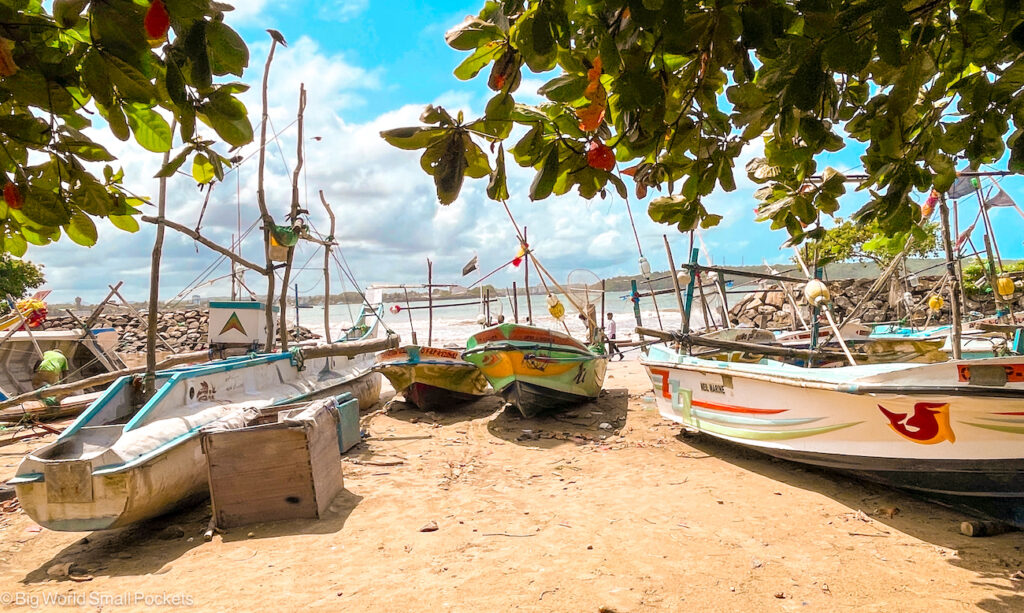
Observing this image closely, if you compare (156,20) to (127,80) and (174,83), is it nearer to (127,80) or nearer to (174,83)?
(174,83)

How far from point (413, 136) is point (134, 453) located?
3990 mm

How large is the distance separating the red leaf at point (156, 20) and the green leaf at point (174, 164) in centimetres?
38

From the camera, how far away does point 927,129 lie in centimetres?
214

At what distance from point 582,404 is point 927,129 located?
7.38m

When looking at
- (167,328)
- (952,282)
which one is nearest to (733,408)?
(952,282)

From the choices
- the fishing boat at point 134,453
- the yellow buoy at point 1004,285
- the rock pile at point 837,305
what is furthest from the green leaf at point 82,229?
→ the rock pile at point 837,305

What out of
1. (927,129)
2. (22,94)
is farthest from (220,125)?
(927,129)

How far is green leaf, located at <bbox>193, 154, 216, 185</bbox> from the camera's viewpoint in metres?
1.60

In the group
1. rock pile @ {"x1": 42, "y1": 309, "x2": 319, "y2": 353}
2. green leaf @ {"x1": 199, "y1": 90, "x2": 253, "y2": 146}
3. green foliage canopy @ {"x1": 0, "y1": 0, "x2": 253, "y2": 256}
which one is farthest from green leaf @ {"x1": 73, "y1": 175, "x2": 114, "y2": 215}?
rock pile @ {"x1": 42, "y1": 309, "x2": 319, "y2": 353}

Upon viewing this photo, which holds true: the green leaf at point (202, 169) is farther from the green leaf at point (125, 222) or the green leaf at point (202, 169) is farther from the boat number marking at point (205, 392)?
the boat number marking at point (205, 392)

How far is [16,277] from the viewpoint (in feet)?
63.3

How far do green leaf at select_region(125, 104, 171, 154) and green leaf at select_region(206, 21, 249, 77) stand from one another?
0.37 m

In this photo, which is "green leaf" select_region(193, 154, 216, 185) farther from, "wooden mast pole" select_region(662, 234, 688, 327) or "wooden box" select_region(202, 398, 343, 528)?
"wooden mast pole" select_region(662, 234, 688, 327)

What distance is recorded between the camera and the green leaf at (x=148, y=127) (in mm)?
1446
